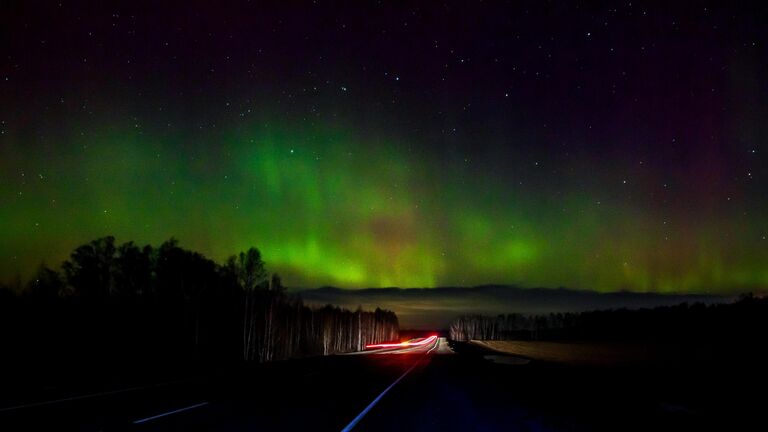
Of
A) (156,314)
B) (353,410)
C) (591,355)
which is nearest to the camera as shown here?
(353,410)

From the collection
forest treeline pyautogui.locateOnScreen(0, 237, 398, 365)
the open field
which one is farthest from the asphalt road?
the open field

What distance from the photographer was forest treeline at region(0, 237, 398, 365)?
32.5 m

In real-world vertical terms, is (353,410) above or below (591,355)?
above

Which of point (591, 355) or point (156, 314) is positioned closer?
point (156, 314)

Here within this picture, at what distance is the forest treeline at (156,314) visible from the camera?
32.5 metres

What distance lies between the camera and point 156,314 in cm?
4800

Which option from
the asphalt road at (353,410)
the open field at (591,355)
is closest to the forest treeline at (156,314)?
the asphalt road at (353,410)

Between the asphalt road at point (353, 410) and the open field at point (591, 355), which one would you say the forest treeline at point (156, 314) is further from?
the open field at point (591, 355)

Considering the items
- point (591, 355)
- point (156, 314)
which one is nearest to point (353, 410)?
point (156, 314)

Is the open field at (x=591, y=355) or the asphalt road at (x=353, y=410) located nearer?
the asphalt road at (x=353, y=410)

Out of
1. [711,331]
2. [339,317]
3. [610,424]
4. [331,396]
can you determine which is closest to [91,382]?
[331,396]

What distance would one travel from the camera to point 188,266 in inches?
2837

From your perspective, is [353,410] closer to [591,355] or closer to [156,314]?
[156,314]

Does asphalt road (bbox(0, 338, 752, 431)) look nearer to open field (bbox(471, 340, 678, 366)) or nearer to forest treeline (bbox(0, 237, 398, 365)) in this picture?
forest treeline (bbox(0, 237, 398, 365))
